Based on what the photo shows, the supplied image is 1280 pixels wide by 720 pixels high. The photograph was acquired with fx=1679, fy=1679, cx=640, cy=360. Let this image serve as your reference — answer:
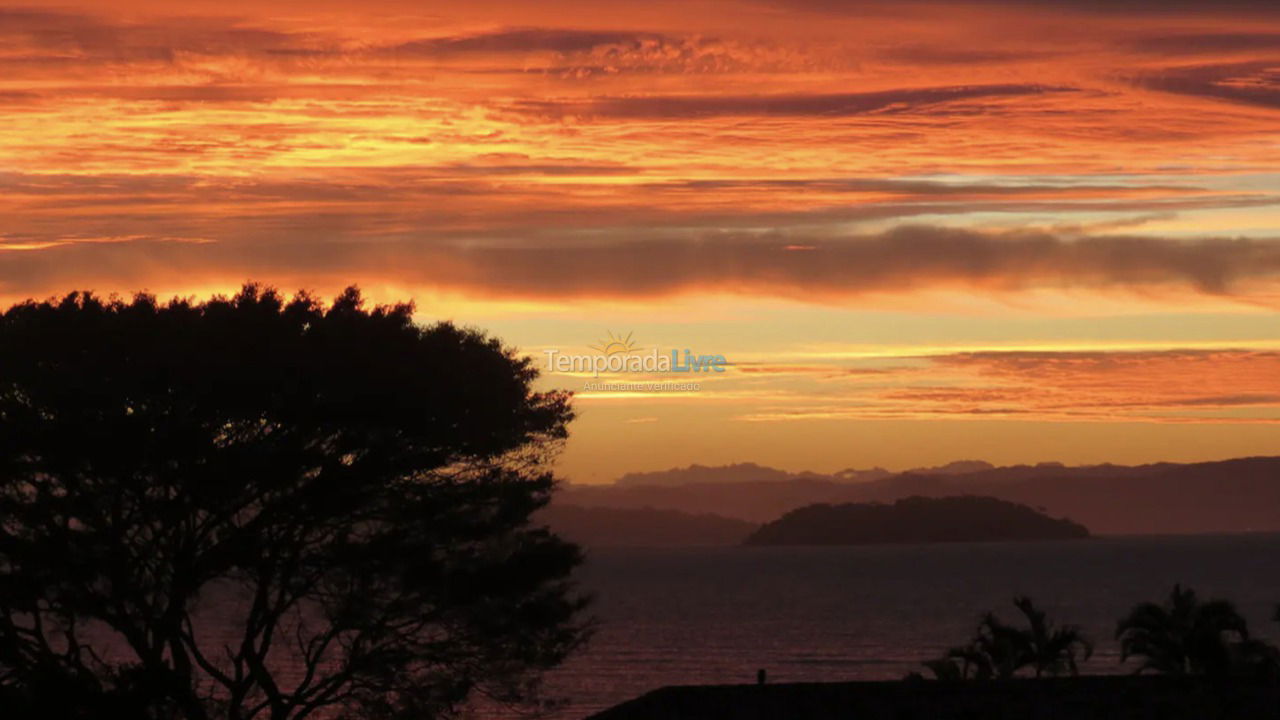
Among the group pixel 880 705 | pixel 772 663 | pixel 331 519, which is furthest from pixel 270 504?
pixel 772 663

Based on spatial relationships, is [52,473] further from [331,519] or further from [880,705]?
[880,705]

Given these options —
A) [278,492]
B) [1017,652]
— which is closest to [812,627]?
[1017,652]

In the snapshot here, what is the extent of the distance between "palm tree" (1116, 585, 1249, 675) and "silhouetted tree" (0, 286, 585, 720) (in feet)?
66.9

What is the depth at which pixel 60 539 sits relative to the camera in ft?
98.0

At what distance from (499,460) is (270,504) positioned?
4.73 metres

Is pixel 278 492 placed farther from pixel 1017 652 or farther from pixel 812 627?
pixel 812 627

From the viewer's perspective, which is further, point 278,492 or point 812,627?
point 812,627

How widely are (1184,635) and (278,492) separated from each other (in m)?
27.0

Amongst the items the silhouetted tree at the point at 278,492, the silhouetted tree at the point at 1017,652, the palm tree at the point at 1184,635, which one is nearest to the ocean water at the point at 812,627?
the silhouetted tree at the point at 1017,652

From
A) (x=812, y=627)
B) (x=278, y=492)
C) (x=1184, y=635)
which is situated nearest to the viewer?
(x=278, y=492)

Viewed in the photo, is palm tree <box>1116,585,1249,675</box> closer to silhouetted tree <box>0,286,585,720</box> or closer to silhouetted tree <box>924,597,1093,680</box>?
silhouetted tree <box>924,597,1093,680</box>

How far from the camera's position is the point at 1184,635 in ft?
152

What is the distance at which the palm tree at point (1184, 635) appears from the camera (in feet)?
149

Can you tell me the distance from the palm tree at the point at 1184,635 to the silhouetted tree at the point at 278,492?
A: 803 inches
